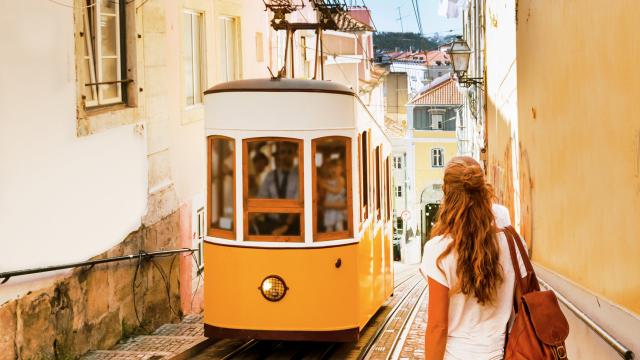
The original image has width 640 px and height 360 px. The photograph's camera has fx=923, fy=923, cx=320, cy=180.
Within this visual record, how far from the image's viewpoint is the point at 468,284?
10.9 feet

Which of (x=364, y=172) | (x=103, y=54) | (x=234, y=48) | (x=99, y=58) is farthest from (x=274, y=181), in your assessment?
(x=234, y=48)

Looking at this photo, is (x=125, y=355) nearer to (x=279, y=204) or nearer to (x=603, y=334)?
(x=279, y=204)

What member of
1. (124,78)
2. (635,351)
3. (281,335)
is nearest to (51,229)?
(281,335)

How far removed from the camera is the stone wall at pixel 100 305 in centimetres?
687

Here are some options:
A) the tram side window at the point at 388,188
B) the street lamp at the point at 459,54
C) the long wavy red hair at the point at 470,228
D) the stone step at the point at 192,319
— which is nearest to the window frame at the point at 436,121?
the street lamp at the point at 459,54

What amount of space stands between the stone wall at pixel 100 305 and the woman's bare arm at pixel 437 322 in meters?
4.10

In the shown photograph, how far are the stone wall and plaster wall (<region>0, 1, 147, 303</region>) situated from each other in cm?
19

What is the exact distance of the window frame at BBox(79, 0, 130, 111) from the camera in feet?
28.5

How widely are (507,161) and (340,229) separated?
3845mm

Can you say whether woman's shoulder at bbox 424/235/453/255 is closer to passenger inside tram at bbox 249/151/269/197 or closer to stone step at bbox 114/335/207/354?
passenger inside tram at bbox 249/151/269/197

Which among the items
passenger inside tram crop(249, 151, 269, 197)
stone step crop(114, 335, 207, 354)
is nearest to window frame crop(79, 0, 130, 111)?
passenger inside tram crop(249, 151, 269, 197)

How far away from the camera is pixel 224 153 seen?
27.1ft

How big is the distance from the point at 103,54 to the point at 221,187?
7.23 feet

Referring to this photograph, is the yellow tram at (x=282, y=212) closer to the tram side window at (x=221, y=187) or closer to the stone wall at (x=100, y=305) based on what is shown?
the tram side window at (x=221, y=187)
